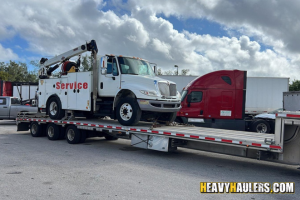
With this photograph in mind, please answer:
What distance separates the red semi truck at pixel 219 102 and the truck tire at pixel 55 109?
5264 millimetres

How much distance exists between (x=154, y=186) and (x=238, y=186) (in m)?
1.80

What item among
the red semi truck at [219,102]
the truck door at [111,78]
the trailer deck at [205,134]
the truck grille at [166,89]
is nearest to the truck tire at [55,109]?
the trailer deck at [205,134]

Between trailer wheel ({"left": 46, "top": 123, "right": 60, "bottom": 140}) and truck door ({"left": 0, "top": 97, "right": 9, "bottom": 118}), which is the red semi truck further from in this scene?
truck door ({"left": 0, "top": 97, "right": 9, "bottom": 118})

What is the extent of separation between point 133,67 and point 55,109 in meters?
4.44

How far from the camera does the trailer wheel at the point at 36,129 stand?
40.9 ft

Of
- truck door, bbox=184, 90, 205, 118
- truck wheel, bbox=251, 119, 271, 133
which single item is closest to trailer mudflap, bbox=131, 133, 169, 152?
truck door, bbox=184, 90, 205, 118

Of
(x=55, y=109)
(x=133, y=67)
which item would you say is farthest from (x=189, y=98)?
(x=55, y=109)

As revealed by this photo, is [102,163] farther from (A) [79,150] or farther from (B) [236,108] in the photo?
(B) [236,108]

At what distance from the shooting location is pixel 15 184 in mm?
5594

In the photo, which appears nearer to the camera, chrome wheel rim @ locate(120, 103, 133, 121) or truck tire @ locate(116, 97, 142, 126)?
truck tire @ locate(116, 97, 142, 126)

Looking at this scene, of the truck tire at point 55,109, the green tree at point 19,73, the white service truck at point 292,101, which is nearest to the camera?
the truck tire at point 55,109

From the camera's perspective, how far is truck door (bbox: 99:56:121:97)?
32.0 feet

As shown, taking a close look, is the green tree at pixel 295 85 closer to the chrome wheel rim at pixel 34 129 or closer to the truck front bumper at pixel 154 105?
the truck front bumper at pixel 154 105

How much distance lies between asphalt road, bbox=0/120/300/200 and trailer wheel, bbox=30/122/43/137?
2.47 metres
